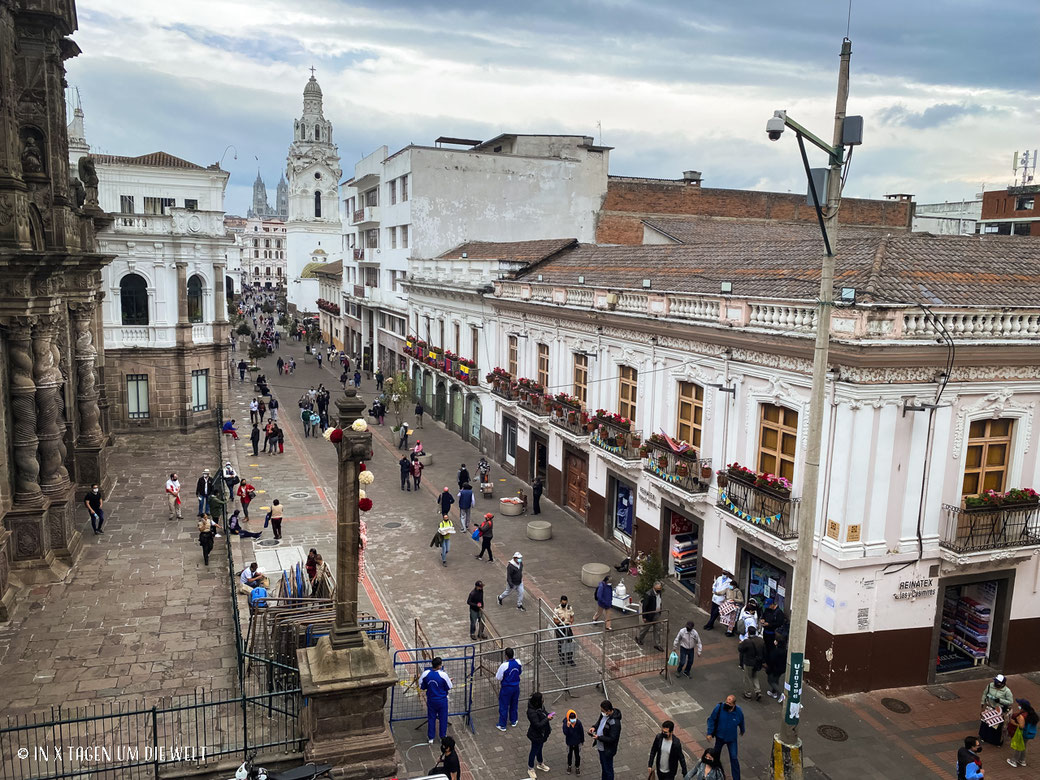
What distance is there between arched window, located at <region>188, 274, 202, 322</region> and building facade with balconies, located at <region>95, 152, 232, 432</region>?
45 millimetres

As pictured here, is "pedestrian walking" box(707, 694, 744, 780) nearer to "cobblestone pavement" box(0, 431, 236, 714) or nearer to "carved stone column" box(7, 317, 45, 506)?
"cobblestone pavement" box(0, 431, 236, 714)

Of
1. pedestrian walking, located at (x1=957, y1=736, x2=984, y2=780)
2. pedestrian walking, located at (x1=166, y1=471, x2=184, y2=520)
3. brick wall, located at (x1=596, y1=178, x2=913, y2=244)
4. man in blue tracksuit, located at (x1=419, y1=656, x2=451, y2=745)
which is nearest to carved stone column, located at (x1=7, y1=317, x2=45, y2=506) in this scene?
pedestrian walking, located at (x1=166, y1=471, x2=184, y2=520)

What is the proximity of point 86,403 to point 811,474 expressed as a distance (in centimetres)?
2381

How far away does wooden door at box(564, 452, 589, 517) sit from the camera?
80.8ft

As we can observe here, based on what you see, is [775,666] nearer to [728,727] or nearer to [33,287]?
[728,727]

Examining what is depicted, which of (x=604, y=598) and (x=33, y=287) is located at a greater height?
(x=33, y=287)

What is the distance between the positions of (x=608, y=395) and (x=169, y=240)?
22.1 meters

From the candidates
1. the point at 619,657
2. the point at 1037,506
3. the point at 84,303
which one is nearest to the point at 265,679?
the point at 619,657

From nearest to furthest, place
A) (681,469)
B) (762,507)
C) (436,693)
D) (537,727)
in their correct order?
(537,727), (436,693), (762,507), (681,469)

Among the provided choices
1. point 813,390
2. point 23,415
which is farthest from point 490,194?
point 813,390

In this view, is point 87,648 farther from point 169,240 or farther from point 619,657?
point 169,240

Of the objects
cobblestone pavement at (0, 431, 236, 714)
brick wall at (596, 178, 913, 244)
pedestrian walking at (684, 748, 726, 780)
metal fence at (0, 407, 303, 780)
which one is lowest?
cobblestone pavement at (0, 431, 236, 714)

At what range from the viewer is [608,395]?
22.9 metres

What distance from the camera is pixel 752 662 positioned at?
1435cm
